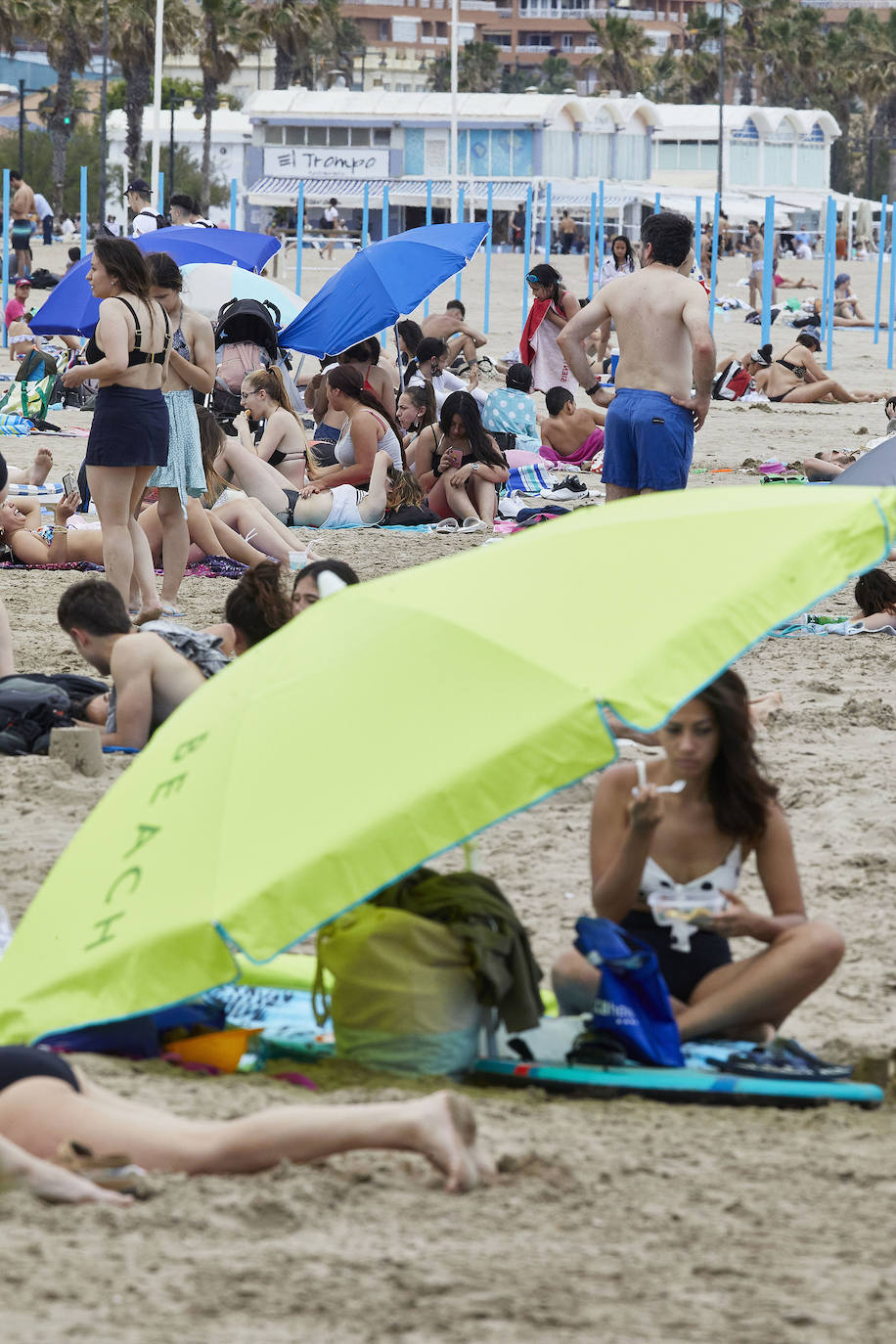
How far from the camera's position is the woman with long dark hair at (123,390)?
22.0 feet

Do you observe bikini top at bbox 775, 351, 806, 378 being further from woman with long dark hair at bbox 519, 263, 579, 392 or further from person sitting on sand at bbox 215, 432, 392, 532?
person sitting on sand at bbox 215, 432, 392, 532

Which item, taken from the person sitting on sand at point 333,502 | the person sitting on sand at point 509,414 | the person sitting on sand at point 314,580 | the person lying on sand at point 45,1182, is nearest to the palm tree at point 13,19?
the person sitting on sand at point 509,414

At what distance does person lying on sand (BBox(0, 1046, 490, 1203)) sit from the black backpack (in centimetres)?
291

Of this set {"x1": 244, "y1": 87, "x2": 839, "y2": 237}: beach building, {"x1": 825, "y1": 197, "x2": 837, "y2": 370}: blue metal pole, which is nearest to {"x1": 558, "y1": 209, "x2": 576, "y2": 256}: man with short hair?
{"x1": 244, "y1": 87, "x2": 839, "y2": 237}: beach building

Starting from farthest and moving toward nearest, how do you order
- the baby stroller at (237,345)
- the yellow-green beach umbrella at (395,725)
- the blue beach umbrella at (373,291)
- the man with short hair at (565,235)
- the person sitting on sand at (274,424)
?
1. the man with short hair at (565,235)
2. the blue beach umbrella at (373,291)
3. the baby stroller at (237,345)
4. the person sitting on sand at (274,424)
5. the yellow-green beach umbrella at (395,725)

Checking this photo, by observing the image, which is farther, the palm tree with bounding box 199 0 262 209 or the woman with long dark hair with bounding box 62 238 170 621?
the palm tree with bounding box 199 0 262 209

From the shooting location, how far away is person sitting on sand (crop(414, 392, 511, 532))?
32.9 feet

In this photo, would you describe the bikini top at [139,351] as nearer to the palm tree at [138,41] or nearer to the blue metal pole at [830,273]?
the blue metal pole at [830,273]

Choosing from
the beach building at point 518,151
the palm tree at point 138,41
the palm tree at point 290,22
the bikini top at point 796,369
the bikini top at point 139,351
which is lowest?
the bikini top at point 796,369

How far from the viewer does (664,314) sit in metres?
7.13

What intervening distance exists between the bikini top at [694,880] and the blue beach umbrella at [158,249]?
24.2ft

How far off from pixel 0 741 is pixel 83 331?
558cm

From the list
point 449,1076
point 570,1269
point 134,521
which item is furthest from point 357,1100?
point 134,521

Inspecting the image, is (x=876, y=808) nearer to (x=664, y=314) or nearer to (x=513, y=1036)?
(x=513, y=1036)
